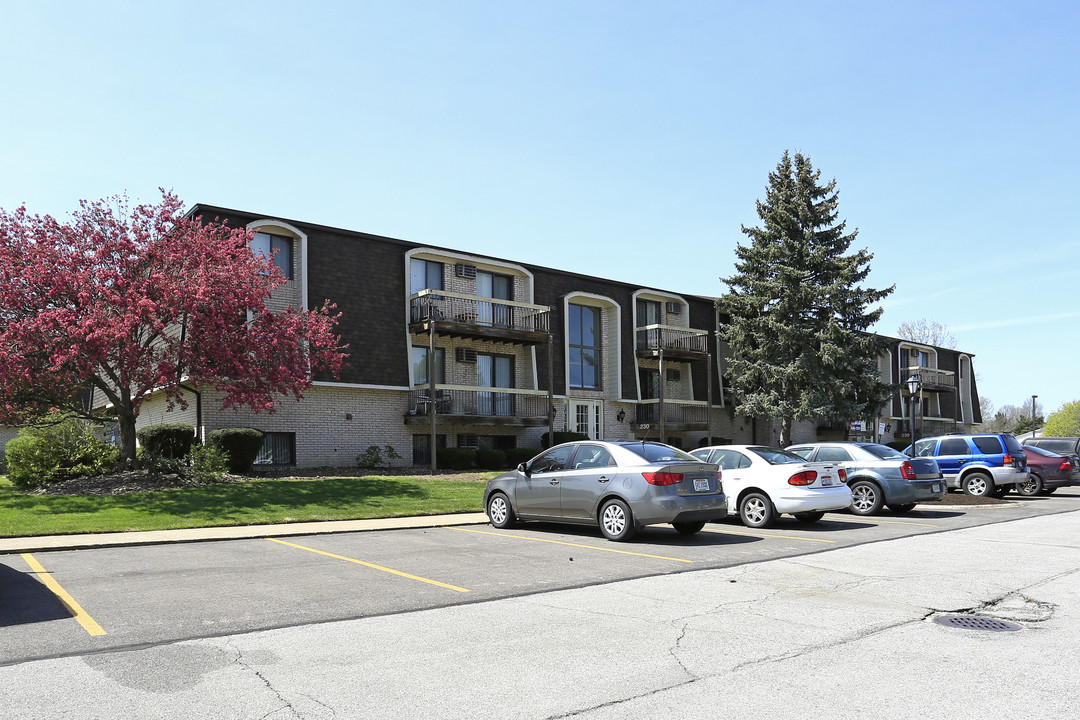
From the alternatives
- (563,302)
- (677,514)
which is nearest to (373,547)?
(677,514)

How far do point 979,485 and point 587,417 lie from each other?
16767 mm

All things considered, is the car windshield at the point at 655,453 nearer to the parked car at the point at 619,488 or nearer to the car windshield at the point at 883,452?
the parked car at the point at 619,488

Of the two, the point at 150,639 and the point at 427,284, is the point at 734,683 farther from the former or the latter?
the point at 427,284

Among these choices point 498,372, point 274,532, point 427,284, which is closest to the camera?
point 274,532

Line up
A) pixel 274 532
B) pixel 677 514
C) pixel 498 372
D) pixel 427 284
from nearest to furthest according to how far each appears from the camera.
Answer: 1. pixel 677 514
2. pixel 274 532
3. pixel 427 284
4. pixel 498 372

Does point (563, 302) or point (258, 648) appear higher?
point (563, 302)

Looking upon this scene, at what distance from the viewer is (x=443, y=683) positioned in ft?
16.6

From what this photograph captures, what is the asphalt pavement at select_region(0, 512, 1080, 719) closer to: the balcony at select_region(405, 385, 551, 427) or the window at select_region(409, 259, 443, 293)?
the balcony at select_region(405, 385, 551, 427)

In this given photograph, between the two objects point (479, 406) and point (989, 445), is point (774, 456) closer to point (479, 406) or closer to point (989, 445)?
point (989, 445)

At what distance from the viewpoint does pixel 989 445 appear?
2117 cm

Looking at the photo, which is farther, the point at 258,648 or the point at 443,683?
the point at 258,648

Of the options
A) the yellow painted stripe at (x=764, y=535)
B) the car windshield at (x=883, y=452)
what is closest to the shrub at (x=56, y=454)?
the yellow painted stripe at (x=764, y=535)

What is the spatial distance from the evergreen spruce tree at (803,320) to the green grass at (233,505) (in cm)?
2092

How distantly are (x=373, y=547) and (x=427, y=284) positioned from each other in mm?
18960
